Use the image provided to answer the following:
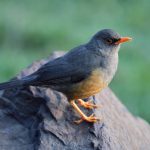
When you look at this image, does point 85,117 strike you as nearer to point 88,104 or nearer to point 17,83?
point 88,104

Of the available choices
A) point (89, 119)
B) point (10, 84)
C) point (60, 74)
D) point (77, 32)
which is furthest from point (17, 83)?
point (77, 32)

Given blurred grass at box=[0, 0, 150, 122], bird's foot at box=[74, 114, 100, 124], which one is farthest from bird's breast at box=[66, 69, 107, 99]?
blurred grass at box=[0, 0, 150, 122]

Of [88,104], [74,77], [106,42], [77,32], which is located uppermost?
[106,42]

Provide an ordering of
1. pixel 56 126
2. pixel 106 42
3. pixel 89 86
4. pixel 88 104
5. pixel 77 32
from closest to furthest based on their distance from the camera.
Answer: pixel 56 126 → pixel 89 86 → pixel 88 104 → pixel 106 42 → pixel 77 32

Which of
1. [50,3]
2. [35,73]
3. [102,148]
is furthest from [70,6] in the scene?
[102,148]

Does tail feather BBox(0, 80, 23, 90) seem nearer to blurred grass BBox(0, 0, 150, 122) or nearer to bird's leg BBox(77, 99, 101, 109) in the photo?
bird's leg BBox(77, 99, 101, 109)
